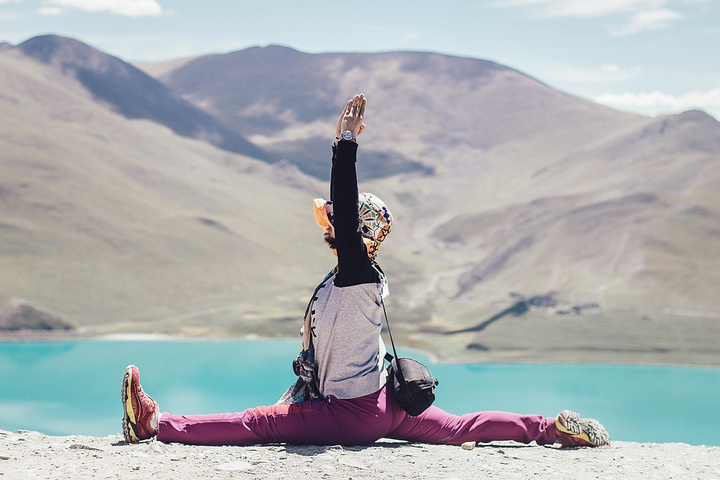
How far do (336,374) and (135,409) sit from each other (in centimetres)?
106

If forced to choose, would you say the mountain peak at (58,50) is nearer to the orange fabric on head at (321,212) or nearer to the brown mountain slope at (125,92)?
the brown mountain slope at (125,92)

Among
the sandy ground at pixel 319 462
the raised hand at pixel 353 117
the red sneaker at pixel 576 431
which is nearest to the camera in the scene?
the sandy ground at pixel 319 462

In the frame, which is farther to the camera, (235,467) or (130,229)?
(130,229)

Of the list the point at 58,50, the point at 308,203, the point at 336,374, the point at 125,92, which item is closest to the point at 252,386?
the point at 336,374

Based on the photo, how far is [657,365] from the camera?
26.6 m

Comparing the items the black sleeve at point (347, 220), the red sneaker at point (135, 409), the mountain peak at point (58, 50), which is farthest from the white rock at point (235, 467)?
the mountain peak at point (58, 50)

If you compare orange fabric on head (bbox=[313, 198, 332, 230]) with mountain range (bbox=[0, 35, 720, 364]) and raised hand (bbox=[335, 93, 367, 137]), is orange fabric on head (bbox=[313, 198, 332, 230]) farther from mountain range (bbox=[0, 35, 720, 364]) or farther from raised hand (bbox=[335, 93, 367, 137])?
mountain range (bbox=[0, 35, 720, 364])

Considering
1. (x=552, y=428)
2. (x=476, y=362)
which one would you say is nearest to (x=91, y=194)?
(x=476, y=362)

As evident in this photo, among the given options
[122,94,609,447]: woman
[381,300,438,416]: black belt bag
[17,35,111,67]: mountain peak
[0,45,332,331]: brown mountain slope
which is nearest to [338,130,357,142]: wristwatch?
[122,94,609,447]: woman

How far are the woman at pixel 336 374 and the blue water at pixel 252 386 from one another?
14.6m

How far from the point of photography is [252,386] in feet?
72.4

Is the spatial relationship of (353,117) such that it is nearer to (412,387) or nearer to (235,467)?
(412,387)

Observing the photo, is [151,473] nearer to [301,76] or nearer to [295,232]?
[295,232]

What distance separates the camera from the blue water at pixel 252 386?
63.4 ft
